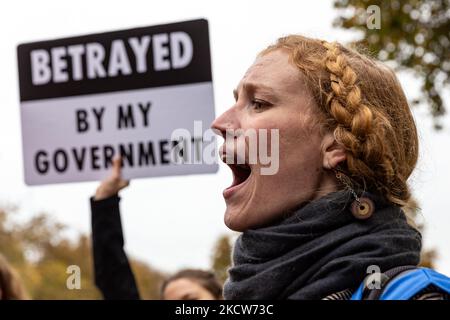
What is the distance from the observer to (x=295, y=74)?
248 centimetres

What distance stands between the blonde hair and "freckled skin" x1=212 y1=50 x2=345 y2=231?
35mm

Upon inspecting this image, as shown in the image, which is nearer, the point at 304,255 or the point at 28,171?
the point at 304,255

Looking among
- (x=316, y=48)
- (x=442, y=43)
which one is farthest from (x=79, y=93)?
(x=442, y=43)

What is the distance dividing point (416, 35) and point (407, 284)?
31.7 feet

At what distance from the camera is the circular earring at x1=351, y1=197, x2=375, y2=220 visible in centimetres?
229

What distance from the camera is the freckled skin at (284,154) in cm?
240

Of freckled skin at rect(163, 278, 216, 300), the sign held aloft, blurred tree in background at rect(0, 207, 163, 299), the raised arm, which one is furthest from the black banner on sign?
blurred tree in background at rect(0, 207, 163, 299)

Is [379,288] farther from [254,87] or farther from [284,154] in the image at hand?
[254,87]

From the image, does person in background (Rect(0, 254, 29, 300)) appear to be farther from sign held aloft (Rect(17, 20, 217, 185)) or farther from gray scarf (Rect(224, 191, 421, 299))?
gray scarf (Rect(224, 191, 421, 299))

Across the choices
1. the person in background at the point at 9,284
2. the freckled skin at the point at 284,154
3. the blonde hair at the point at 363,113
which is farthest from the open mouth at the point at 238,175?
the person in background at the point at 9,284

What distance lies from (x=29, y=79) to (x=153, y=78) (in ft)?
1.88
